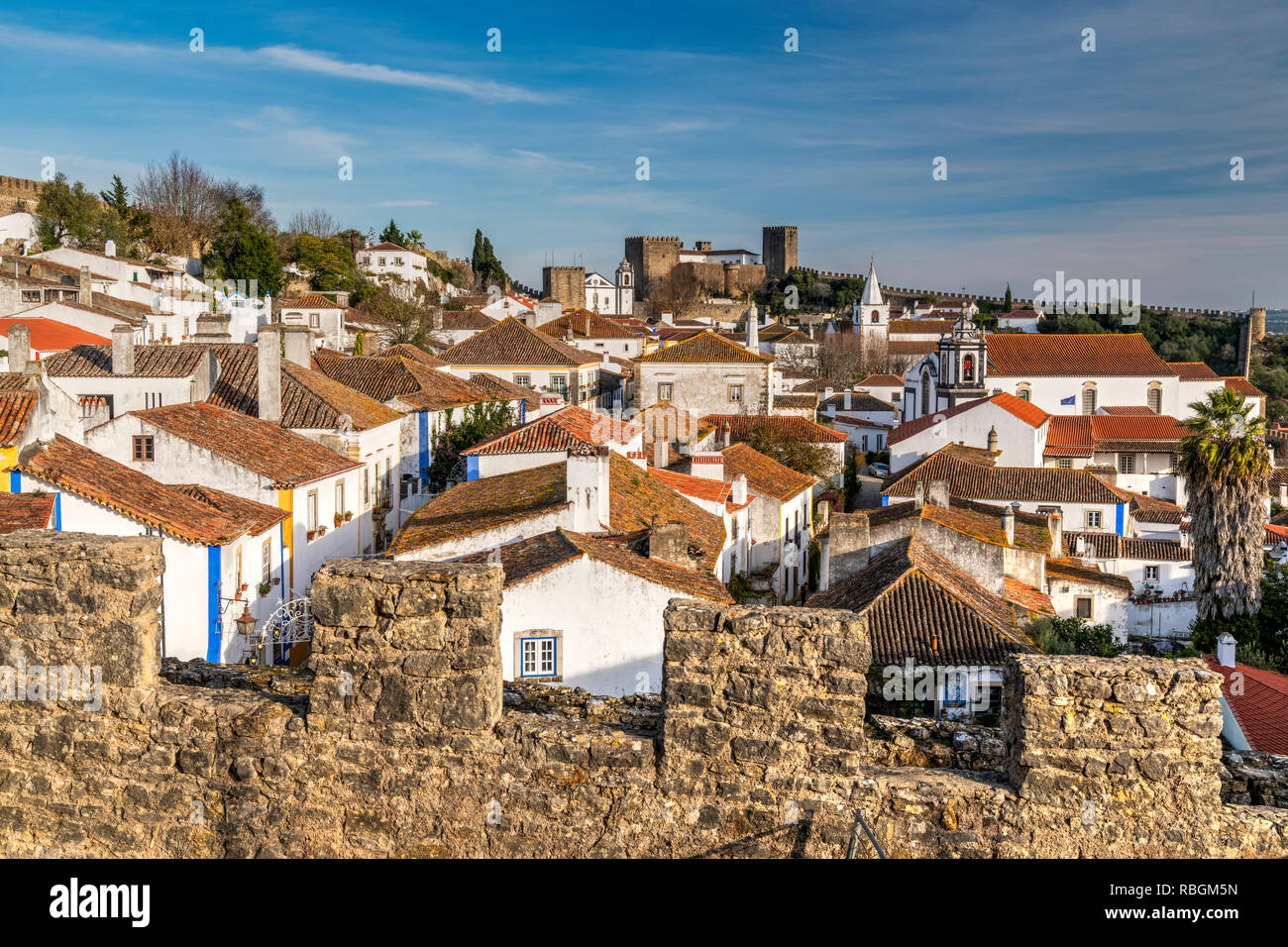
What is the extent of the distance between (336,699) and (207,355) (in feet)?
72.6

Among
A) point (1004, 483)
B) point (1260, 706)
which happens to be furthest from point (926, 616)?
point (1004, 483)

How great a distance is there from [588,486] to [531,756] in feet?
37.1

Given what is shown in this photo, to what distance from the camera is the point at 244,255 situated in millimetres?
61406

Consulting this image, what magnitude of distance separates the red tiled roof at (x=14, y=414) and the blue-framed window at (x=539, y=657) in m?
7.72

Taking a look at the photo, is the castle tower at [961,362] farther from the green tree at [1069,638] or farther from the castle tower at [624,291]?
the castle tower at [624,291]

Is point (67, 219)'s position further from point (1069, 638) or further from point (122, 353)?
point (1069, 638)

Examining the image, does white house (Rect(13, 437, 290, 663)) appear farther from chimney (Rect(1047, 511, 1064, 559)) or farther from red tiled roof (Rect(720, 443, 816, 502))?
chimney (Rect(1047, 511, 1064, 559))

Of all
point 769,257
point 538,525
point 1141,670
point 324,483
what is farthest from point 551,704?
point 769,257

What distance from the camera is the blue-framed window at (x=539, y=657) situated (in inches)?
509

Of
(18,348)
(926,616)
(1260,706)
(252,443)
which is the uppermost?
(18,348)

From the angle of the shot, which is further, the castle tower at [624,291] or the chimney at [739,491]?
the castle tower at [624,291]

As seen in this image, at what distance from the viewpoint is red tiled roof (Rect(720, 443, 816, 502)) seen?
91.8ft

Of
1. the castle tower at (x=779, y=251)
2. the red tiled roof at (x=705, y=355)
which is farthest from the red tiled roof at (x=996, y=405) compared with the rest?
the castle tower at (x=779, y=251)
